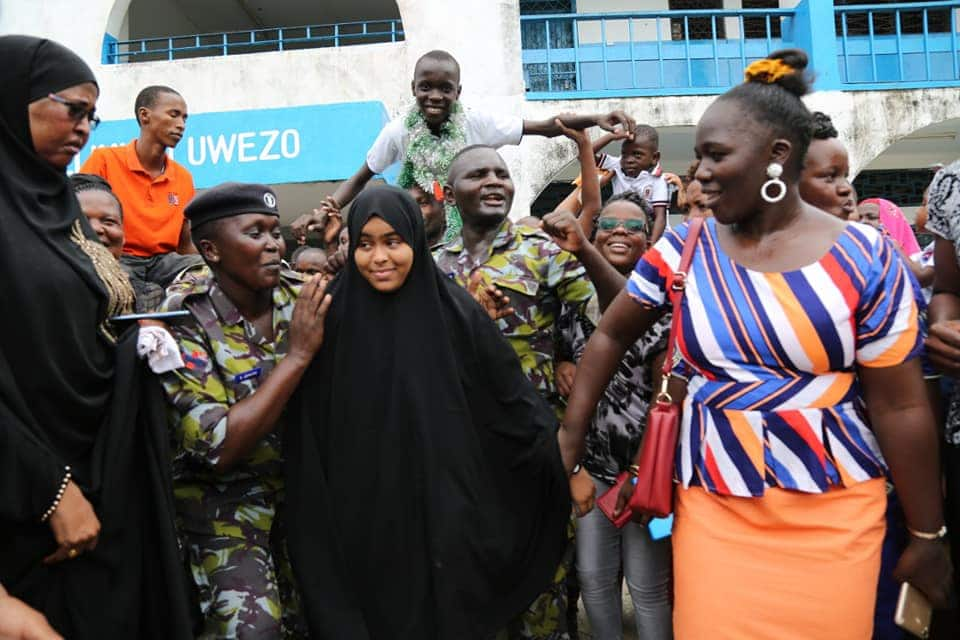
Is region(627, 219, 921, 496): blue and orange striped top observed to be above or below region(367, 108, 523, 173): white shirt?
below

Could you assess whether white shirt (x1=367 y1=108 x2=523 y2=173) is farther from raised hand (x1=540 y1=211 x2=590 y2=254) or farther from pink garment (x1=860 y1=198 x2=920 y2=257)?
pink garment (x1=860 y1=198 x2=920 y2=257)

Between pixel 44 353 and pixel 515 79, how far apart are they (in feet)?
29.2

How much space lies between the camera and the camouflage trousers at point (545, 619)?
10.7 ft

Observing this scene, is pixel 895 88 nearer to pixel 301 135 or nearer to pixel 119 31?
pixel 301 135

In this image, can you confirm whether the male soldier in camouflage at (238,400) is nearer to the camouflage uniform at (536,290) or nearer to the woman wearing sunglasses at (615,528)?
the camouflage uniform at (536,290)

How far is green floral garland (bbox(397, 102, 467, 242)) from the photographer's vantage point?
4.40 meters

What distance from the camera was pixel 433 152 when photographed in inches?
176

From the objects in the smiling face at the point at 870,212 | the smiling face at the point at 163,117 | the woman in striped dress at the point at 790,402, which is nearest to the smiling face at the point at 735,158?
the woman in striped dress at the point at 790,402

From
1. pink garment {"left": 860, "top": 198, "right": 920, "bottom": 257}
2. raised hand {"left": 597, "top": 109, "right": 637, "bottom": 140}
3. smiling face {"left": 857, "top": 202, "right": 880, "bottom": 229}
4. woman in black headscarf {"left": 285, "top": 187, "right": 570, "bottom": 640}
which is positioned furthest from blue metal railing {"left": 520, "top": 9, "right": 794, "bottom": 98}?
woman in black headscarf {"left": 285, "top": 187, "right": 570, "bottom": 640}

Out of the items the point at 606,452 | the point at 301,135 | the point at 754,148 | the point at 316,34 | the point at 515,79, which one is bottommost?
the point at 606,452

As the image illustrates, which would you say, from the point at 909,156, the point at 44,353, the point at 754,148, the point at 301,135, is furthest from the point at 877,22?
the point at 44,353

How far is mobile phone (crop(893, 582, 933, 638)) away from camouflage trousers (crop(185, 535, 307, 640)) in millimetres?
1882

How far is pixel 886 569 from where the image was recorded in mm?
2355

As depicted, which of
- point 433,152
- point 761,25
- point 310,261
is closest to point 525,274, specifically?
point 433,152
